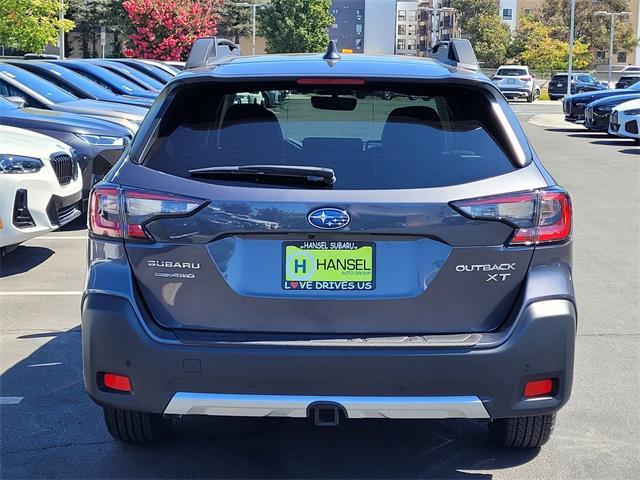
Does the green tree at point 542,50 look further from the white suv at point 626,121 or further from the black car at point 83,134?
the black car at point 83,134

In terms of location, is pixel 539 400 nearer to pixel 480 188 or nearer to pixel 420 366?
pixel 420 366

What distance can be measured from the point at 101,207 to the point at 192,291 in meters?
0.52

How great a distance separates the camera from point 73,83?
14523 mm

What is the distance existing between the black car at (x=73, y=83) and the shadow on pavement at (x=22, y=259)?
18.9 ft

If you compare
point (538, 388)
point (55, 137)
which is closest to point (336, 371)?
point (538, 388)

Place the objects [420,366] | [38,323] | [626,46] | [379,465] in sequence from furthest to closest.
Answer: [626,46]
[38,323]
[379,465]
[420,366]

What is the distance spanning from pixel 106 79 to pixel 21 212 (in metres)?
9.76

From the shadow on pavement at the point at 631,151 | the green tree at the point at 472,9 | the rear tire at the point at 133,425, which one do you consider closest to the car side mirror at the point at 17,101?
the rear tire at the point at 133,425

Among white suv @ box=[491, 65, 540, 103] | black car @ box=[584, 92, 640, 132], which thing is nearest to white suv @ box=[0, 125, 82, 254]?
black car @ box=[584, 92, 640, 132]

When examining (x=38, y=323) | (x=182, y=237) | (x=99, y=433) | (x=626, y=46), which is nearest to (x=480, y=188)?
(x=182, y=237)

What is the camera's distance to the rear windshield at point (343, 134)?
354 cm

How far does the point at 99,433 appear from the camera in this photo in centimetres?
441

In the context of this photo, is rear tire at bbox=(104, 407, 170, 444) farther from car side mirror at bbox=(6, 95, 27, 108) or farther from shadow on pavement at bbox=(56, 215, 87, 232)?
car side mirror at bbox=(6, 95, 27, 108)

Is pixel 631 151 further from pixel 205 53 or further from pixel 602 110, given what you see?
pixel 205 53
